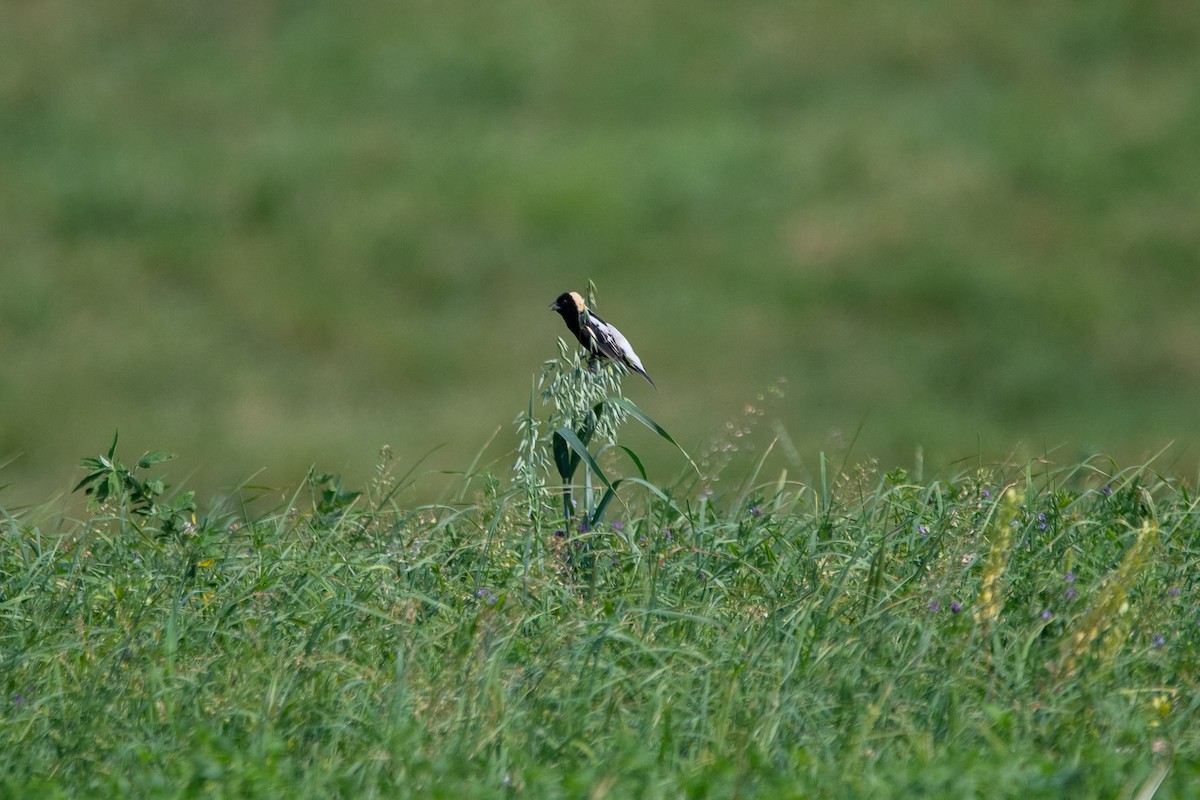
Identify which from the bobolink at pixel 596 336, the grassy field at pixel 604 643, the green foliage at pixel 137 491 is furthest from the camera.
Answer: the green foliage at pixel 137 491

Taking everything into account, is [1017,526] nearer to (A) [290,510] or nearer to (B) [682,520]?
(B) [682,520]

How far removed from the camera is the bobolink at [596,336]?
15.6ft

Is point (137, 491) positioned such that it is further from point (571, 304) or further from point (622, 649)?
point (622, 649)

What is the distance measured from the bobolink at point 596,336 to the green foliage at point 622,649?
0.46 metres

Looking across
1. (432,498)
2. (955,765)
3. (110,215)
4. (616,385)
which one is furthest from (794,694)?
(110,215)

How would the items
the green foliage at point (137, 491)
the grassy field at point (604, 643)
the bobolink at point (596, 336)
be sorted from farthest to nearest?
the green foliage at point (137, 491), the bobolink at point (596, 336), the grassy field at point (604, 643)

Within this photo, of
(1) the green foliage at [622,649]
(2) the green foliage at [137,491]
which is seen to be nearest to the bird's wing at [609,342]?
(1) the green foliage at [622,649]

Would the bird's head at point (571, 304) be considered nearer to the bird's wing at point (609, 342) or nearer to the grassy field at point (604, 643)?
the bird's wing at point (609, 342)

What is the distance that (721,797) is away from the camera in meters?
3.37

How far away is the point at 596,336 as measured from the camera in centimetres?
477

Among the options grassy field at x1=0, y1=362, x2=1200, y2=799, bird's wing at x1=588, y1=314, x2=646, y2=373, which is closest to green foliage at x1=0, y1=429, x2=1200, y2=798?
grassy field at x1=0, y1=362, x2=1200, y2=799

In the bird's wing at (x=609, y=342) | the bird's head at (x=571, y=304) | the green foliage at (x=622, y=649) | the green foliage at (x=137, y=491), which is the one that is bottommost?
the green foliage at (x=622, y=649)

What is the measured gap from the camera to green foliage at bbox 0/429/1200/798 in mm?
3574

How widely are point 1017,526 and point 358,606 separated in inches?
79.0
